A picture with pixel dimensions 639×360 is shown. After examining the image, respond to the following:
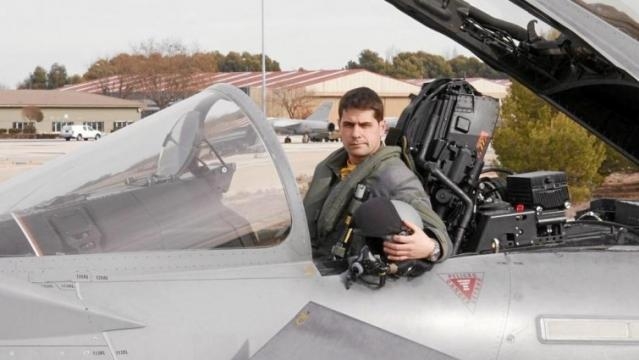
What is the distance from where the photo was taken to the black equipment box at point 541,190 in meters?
4.65

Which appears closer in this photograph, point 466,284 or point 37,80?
point 466,284

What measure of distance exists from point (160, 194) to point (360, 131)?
102 cm

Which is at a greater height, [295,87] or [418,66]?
[418,66]

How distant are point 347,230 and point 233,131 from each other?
27.3 inches

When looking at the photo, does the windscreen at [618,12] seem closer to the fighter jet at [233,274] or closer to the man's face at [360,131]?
the fighter jet at [233,274]

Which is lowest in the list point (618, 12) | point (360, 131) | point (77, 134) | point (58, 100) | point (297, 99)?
point (77, 134)

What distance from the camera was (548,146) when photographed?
46.5 ft

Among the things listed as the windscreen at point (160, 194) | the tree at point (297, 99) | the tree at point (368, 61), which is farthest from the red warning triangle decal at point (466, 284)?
the tree at point (297, 99)

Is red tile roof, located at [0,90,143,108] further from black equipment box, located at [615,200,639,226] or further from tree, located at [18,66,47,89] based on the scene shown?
black equipment box, located at [615,200,639,226]

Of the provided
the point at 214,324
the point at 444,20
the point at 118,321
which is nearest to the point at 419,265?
the point at 214,324

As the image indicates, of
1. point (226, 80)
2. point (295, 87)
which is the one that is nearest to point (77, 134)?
point (226, 80)

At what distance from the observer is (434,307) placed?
11.0 ft

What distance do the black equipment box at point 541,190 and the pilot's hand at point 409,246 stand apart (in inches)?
59.1

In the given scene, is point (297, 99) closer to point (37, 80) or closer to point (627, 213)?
point (627, 213)
